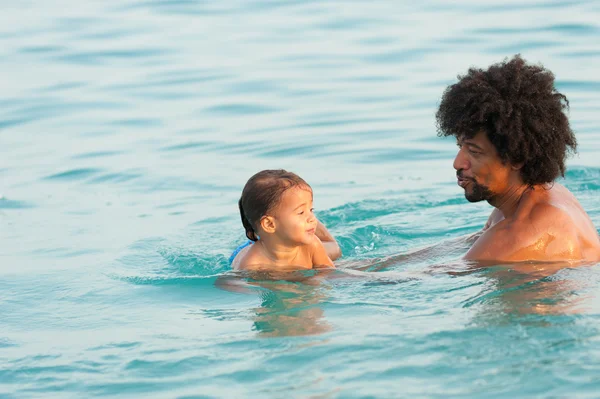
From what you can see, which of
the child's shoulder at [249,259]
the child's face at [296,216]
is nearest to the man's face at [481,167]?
the child's face at [296,216]

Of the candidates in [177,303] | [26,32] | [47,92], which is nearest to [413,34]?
[47,92]

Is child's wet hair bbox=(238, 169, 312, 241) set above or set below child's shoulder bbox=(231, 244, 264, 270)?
above

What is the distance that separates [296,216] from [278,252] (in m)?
0.38

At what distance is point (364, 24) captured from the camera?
18.2 m

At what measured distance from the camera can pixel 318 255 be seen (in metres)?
7.22

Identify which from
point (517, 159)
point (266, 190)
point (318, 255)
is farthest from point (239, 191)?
point (517, 159)

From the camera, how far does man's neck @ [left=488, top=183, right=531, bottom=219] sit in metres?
6.70

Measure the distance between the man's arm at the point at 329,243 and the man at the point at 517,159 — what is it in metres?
1.37

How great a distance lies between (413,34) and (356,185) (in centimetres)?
745

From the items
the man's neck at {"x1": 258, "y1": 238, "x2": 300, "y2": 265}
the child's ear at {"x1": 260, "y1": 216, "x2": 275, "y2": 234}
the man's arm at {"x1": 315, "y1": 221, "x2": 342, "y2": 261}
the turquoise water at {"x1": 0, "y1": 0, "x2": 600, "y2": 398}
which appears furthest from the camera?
the man's arm at {"x1": 315, "y1": 221, "x2": 342, "y2": 261}

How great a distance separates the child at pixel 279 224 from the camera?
6832mm

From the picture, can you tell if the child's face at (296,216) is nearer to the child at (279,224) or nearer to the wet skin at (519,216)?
the child at (279,224)

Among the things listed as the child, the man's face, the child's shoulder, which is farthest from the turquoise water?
the man's face

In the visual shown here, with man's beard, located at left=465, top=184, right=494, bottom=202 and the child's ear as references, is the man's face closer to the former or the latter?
man's beard, located at left=465, top=184, right=494, bottom=202
